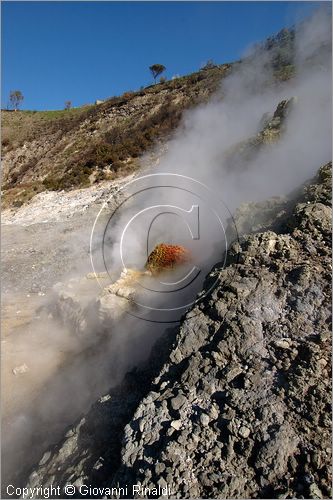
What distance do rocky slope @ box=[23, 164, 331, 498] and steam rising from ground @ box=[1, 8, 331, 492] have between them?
1.82 meters

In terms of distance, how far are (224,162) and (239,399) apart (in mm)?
12591

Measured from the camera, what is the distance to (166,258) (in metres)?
11.4

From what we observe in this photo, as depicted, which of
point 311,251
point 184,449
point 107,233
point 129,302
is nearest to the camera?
point 184,449

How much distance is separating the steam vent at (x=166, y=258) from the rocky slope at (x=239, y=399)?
497 centimetres

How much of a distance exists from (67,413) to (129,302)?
3.08m

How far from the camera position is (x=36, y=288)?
12469 millimetres

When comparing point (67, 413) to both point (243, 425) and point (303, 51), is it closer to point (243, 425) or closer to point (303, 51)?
point (243, 425)

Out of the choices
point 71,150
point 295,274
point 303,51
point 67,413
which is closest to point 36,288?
point 67,413

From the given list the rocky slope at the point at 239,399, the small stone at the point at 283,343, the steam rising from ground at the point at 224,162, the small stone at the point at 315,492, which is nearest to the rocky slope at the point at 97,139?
the steam rising from ground at the point at 224,162

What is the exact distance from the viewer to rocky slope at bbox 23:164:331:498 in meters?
3.76

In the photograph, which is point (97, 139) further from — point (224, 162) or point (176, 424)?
point (176, 424)

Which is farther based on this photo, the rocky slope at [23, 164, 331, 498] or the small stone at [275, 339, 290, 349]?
the small stone at [275, 339, 290, 349]

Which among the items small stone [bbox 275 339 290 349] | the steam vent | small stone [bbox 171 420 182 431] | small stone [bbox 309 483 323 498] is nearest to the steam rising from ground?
the steam vent

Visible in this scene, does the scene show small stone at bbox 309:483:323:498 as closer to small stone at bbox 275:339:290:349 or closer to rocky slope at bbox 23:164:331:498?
rocky slope at bbox 23:164:331:498
